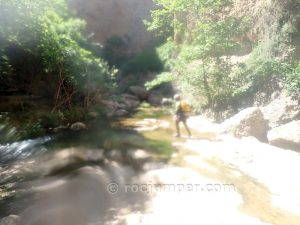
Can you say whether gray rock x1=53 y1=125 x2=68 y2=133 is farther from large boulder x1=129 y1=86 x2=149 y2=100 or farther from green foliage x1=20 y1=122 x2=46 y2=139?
large boulder x1=129 y1=86 x2=149 y2=100

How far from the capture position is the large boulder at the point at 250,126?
11824 mm

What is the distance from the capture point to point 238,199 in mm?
6828

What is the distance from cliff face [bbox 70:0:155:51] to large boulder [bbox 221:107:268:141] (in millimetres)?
31931

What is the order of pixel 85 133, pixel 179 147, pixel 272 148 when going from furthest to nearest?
pixel 85 133, pixel 179 147, pixel 272 148

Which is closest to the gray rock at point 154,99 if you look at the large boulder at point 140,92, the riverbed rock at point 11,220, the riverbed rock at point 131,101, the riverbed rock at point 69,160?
the large boulder at point 140,92

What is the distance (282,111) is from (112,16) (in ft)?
117

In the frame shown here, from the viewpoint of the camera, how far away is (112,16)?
43.2 m

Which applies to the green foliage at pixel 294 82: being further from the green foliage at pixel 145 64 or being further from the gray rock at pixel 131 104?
the green foliage at pixel 145 64

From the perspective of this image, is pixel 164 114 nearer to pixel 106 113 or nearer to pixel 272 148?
pixel 106 113

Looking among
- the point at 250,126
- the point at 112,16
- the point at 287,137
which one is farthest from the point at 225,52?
the point at 112,16

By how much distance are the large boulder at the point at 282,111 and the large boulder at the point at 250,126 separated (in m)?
0.71

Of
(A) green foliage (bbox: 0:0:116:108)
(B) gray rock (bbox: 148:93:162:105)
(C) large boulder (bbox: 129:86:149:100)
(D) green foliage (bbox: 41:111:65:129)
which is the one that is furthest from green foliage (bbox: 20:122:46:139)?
(C) large boulder (bbox: 129:86:149:100)

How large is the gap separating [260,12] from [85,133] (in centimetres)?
1180

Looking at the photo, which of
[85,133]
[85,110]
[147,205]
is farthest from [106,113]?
[147,205]
